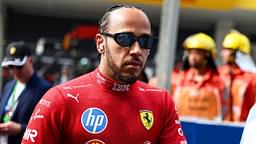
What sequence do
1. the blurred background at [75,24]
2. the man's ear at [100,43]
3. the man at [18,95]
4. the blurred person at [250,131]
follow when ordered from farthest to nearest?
1. the blurred background at [75,24]
2. the man at [18,95]
3. the man's ear at [100,43]
4. the blurred person at [250,131]

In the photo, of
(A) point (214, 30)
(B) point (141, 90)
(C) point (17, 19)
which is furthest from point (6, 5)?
(B) point (141, 90)

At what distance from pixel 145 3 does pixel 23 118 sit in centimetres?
909

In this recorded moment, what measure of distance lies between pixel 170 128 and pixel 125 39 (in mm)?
486

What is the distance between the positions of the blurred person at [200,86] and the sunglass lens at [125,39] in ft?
13.7

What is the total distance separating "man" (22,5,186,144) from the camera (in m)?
2.72

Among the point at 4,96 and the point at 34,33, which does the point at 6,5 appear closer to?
the point at 34,33

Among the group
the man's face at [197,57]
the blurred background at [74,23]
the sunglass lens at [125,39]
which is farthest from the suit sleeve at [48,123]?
the blurred background at [74,23]

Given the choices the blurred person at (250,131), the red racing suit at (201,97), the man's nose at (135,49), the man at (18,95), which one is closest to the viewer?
the blurred person at (250,131)

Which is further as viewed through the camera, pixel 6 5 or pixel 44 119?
pixel 6 5

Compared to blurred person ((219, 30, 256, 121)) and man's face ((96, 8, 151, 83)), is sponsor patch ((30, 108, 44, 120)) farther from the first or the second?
blurred person ((219, 30, 256, 121))

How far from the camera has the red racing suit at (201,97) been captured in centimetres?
693

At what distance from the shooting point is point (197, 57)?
7016mm

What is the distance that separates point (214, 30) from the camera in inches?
648

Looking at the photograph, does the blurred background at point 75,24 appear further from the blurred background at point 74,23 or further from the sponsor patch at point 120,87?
the sponsor patch at point 120,87
